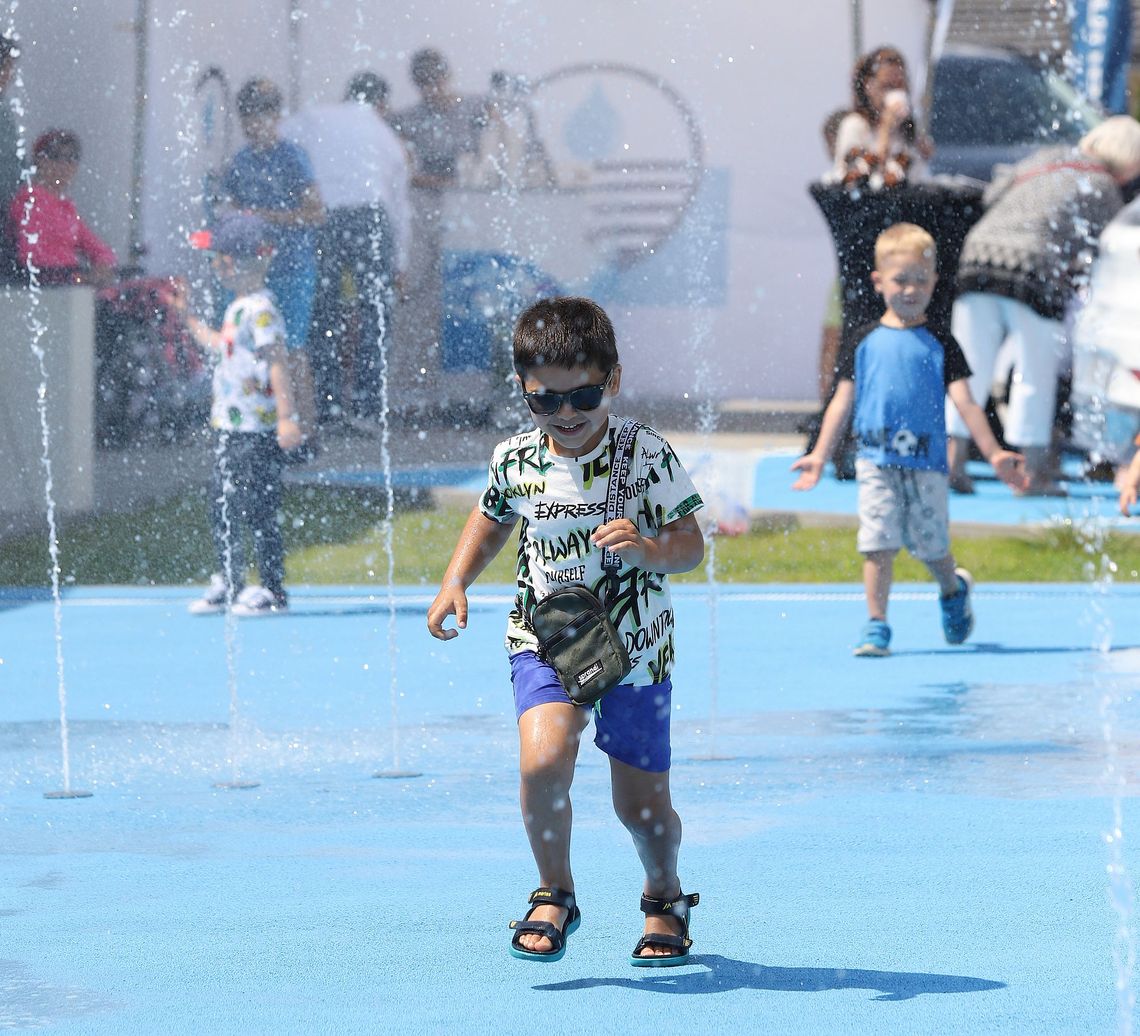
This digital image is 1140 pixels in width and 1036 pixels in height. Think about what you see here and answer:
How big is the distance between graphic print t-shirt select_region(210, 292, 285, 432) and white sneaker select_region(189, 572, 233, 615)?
2.14 ft

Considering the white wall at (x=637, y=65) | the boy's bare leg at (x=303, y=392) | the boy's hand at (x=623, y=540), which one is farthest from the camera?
the white wall at (x=637, y=65)

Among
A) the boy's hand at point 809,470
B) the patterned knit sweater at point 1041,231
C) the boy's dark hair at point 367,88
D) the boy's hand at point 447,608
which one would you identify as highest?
the boy's dark hair at point 367,88

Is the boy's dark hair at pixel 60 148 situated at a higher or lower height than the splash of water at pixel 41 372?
higher

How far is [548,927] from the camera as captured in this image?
3447 millimetres

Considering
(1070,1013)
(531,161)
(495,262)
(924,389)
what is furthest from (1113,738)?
(531,161)

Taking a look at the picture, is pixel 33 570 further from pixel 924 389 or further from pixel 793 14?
pixel 793 14

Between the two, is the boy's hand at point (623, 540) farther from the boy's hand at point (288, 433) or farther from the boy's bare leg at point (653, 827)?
the boy's hand at point (288, 433)

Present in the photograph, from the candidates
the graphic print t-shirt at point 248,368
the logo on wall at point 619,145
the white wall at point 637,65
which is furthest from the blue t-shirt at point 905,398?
the logo on wall at point 619,145

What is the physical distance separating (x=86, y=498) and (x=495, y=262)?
3489 mm

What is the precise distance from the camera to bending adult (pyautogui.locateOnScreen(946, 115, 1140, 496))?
11070mm

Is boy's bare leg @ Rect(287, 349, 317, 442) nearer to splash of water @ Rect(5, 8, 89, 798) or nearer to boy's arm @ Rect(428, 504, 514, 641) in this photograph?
splash of water @ Rect(5, 8, 89, 798)

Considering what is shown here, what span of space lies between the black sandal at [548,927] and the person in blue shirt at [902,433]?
3.42m

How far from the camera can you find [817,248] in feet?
44.7

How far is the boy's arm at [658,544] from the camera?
3.36m
